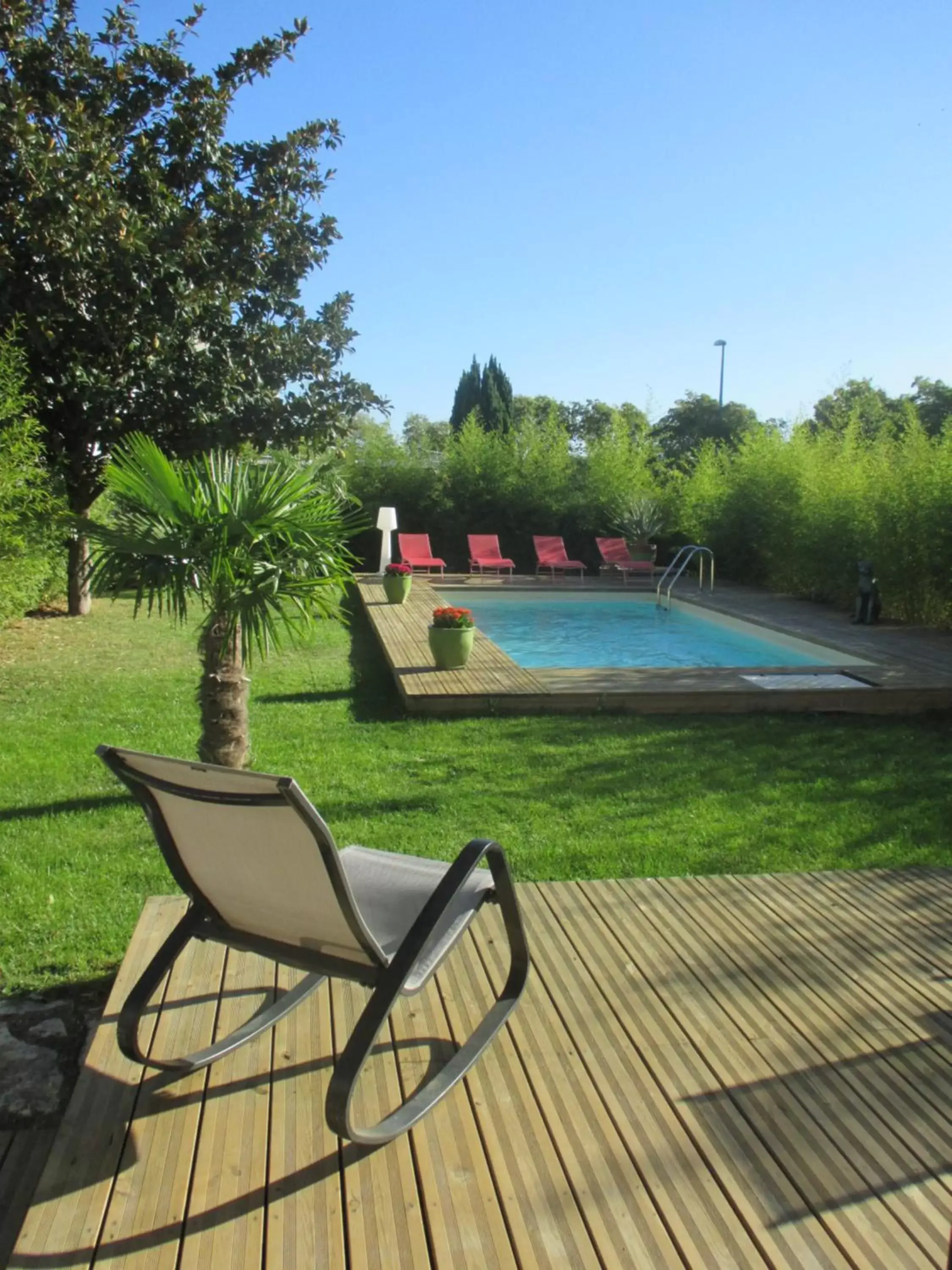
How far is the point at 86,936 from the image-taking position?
2.95 meters

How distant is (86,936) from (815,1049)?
7.03ft

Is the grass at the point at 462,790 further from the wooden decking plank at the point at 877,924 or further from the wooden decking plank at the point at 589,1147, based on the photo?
the wooden decking plank at the point at 589,1147

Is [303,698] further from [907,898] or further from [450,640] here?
[907,898]

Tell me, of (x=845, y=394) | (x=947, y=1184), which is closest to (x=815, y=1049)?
(x=947, y=1184)

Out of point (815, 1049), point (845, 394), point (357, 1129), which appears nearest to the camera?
point (357, 1129)

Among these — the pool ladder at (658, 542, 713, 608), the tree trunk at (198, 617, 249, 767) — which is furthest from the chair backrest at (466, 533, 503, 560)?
the tree trunk at (198, 617, 249, 767)

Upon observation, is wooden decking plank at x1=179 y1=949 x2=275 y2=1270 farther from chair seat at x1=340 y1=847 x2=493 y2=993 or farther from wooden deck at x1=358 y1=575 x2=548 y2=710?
wooden deck at x1=358 y1=575 x2=548 y2=710

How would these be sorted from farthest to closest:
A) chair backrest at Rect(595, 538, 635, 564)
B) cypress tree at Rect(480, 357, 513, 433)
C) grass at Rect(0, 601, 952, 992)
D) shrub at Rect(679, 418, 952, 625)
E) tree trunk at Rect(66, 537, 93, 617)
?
cypress tree at Rect(480, 357, 513, 433) < chair backrest at Rect(595, 538, 635, 564) < tree trunk at Rect(66, 537, 93, 617) < shrub at Rect(679, 418, 952, 625) < grass at Rect(0, 601, 952, 992)

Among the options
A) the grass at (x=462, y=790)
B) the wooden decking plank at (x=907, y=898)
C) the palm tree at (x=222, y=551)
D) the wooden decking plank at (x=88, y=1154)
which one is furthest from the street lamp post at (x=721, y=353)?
the wooden decking plank at (x=88, y=1154)

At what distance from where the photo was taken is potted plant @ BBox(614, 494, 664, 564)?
18172mm

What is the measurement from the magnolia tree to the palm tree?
5.77m

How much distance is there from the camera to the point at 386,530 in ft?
55.4

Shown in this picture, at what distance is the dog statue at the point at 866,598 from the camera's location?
1077 centimetres

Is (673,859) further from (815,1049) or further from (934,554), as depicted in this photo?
(934,554)
